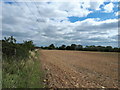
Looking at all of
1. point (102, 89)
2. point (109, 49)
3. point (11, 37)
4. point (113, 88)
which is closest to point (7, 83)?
point (102, 89)

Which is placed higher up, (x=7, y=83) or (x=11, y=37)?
(x=11, y=37)

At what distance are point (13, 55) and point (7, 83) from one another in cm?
453

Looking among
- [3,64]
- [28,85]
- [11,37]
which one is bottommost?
[28,85]

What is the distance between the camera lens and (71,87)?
5801mm

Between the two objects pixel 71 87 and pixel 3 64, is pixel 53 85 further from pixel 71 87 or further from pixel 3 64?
pixel 3 64

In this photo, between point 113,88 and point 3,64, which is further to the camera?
point 3,64

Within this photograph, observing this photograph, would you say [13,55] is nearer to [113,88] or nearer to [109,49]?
[113,88]

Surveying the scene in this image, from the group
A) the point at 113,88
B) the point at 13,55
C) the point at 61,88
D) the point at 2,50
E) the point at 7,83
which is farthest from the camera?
the point at 13,55

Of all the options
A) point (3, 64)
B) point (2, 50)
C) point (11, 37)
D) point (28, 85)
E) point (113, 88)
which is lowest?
point (113, 88)

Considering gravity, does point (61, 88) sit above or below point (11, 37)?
below

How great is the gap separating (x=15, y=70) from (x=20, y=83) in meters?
1.92

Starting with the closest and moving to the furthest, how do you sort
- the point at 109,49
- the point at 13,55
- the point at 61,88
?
the point at 61,88
the point at 13,55
the point at 109,49

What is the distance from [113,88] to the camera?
6113 mm

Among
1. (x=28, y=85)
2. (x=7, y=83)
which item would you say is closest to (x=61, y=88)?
(x=28, y=85)
